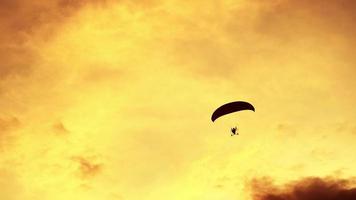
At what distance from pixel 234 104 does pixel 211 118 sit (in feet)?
13.3

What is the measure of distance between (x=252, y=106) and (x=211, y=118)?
5516 mm

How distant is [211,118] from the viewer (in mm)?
111625

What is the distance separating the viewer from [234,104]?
109062mm

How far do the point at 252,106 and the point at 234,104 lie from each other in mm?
2205

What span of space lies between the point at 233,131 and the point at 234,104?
327 cm

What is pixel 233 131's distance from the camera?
10956 centimetres

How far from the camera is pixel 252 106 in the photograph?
359 feet

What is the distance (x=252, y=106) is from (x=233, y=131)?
12.3ft

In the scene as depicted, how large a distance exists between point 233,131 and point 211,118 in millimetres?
3617
